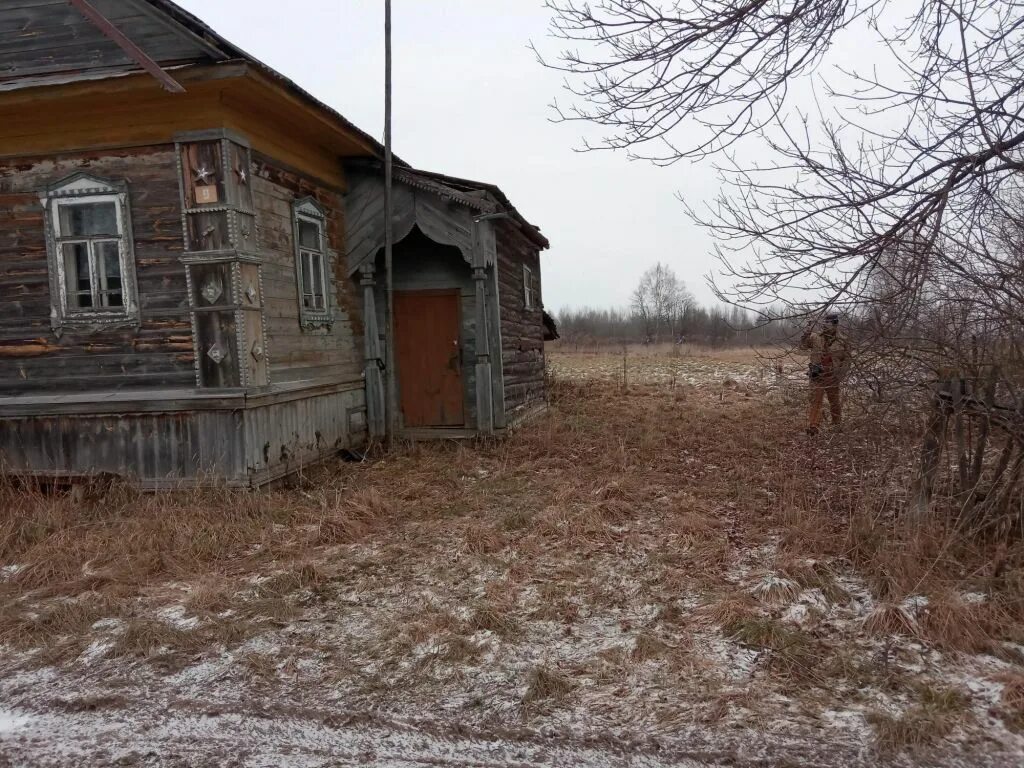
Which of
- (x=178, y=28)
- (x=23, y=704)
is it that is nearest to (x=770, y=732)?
(x=23, y=704)

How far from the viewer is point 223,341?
6770 millimetres

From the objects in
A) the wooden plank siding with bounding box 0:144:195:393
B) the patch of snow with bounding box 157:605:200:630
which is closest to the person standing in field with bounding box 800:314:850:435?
the patch of snow with bounding box 157:605:200:630

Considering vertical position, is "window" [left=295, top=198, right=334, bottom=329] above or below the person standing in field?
above

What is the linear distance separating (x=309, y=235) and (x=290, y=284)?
0.99m

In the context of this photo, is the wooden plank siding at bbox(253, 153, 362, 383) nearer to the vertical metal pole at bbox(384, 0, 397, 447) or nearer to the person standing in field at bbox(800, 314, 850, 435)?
the vertical metal pole at bbox(384, 0, 397, 447)

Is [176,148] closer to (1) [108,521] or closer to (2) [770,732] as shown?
(1) [108,521]

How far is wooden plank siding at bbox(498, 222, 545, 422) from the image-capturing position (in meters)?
10.5

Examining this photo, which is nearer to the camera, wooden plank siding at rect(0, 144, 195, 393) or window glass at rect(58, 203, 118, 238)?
wooden plank siding at rect(0, 144, 195, 393)

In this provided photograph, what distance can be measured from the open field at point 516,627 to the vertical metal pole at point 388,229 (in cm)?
273

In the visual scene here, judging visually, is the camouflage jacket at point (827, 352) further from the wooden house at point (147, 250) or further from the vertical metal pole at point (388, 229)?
the vertical metal pole at point (388, 229)

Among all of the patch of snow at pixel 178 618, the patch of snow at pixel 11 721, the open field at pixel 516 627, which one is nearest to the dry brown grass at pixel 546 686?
the open field at pixel 516 627

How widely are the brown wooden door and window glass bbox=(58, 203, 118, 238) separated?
3.91 metres

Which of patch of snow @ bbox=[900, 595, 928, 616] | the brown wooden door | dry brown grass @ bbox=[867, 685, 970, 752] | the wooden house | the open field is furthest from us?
the brown wooden door

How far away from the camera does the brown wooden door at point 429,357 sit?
392 inches
